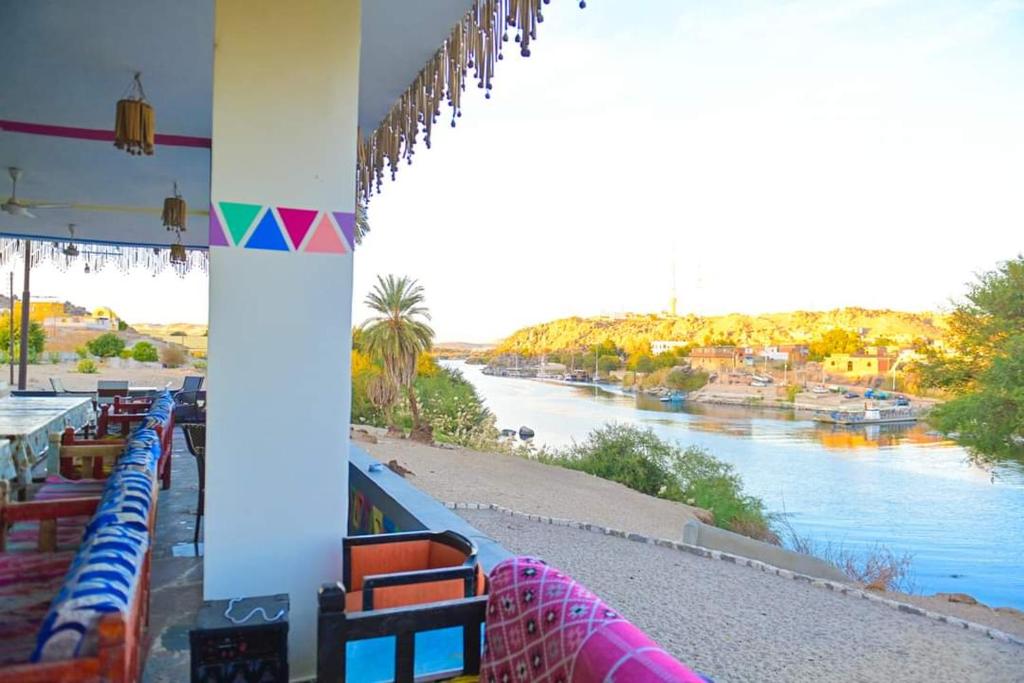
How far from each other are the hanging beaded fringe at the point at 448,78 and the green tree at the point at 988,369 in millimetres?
14542

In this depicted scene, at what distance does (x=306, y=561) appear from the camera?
8.52 ft

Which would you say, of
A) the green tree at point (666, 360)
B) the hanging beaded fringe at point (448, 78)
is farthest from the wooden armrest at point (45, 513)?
the green tree at point (666, 360)

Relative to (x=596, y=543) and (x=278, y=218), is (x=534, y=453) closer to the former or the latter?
(x=596, y=543)

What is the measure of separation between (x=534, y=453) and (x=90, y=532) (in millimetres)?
19421

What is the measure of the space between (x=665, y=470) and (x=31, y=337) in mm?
18946

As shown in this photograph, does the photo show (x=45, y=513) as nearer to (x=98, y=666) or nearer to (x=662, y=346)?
(x=98, y=666)

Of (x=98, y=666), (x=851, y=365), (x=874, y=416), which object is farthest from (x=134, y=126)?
(x=851, y=365)

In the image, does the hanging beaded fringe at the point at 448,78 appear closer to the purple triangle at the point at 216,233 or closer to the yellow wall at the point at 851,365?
the purple triangle at the point at 216,233

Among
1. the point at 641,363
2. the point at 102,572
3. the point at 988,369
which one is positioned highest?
the point at 988,369

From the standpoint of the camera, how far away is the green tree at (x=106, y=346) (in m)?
21.7

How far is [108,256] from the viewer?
37.0ft

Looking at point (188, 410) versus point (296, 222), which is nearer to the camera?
point (296, 222)

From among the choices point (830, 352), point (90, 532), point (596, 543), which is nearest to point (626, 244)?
point (830, 352)

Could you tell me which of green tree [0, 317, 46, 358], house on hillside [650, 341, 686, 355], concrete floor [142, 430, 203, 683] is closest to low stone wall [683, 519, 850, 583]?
concrete floor [142, 430, 203, 683]
